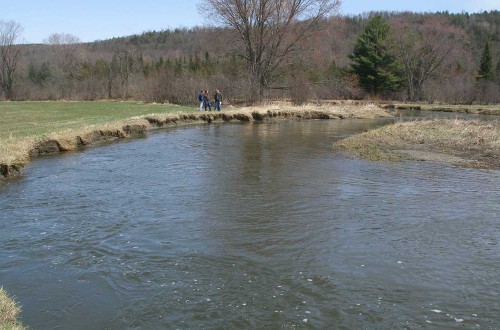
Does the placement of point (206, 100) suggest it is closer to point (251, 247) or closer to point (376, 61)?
point (251, 247)

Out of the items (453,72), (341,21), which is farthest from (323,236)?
(453,72)

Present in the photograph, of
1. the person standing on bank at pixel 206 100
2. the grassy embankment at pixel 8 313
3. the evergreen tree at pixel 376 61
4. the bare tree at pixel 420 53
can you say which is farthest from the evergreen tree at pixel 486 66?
the grassy embankment at pixel 8 313

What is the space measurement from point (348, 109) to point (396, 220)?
111 ft

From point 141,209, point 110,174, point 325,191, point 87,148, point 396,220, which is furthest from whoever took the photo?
point 87,148

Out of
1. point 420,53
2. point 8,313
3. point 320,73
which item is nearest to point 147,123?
point 8,313

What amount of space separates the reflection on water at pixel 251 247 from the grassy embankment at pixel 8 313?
191 mm

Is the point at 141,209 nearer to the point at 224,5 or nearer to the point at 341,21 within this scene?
the point at 224,5

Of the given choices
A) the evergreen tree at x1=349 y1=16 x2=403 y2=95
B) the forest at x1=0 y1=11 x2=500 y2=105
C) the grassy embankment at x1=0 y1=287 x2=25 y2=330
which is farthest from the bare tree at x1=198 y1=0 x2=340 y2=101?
the grassy embankment at x1=0 y1=287 x2=25 y2=330

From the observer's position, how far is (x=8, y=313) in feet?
17.9

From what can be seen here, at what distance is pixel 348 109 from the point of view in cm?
4269

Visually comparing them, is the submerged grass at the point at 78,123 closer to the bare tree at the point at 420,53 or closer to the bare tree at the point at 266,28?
the bare tree at the point at 266,28

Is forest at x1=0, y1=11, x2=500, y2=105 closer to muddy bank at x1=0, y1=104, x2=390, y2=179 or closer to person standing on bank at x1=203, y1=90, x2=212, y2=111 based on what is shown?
muddy bank at x1=0, y1=104, x2=390, y2=179

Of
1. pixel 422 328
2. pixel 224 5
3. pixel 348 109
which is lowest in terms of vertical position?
pixel 422 328

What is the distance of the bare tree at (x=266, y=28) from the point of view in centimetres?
4591
